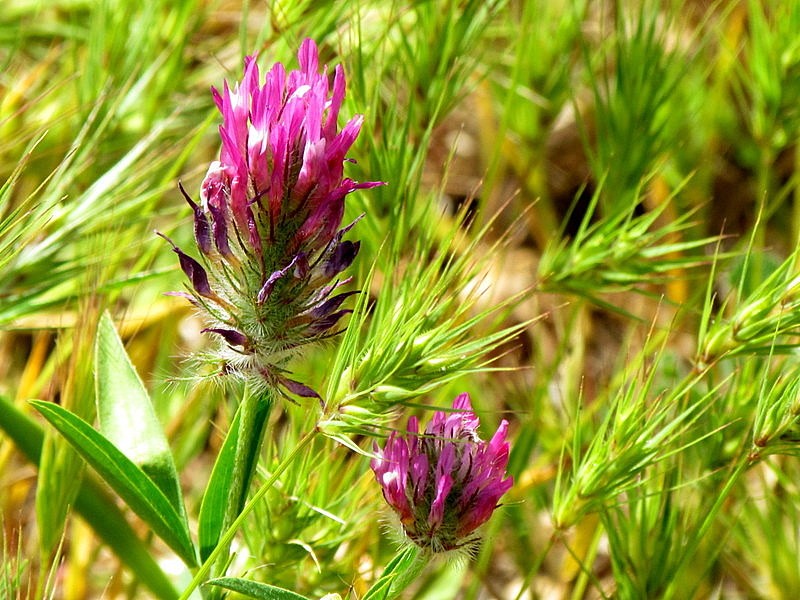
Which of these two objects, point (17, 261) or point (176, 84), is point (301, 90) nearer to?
point (17, 261)

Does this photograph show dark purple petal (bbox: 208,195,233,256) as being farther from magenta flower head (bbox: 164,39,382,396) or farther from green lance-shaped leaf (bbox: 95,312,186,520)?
green lance-shaped leaf (bbox: 95,312,186,520)

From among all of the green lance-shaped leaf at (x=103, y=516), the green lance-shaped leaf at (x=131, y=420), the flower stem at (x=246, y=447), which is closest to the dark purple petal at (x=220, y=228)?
the flower stem at (x=246, y=447)

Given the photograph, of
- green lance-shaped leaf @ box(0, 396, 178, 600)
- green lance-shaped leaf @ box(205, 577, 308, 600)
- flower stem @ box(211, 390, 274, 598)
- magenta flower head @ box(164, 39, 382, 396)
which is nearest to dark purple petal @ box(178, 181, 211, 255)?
magenta flower head @ box(164, 39, 382, 396)

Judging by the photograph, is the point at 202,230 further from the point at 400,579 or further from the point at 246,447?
the point at 400,579

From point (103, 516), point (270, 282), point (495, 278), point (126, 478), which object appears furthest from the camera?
point (495, 278)

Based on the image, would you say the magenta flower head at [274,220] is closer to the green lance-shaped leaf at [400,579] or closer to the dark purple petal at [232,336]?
the dark purple petal at [232,336]

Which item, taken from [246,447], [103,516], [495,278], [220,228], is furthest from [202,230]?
[495,278]

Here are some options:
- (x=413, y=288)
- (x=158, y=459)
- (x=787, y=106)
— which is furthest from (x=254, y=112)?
(x=787, y=106)

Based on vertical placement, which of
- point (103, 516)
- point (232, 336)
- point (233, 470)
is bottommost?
point (103, 516)
